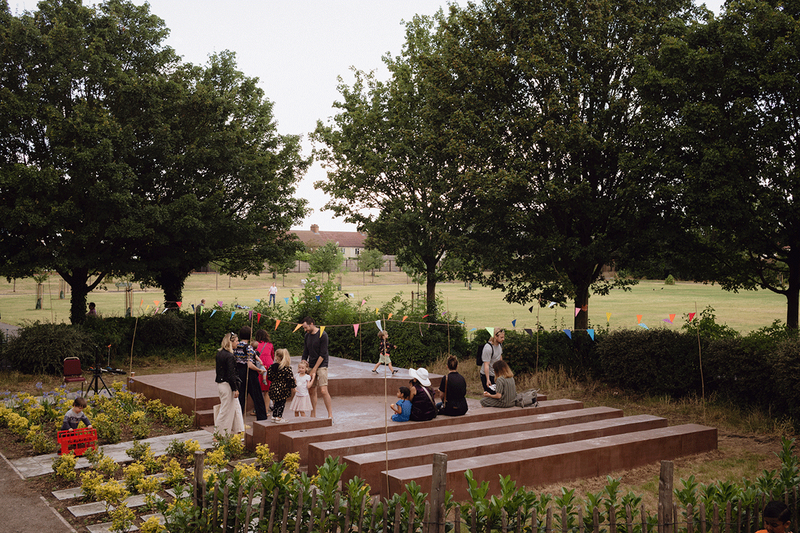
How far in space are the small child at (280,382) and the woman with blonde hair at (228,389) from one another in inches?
25.9

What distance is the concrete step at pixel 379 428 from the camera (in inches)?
378

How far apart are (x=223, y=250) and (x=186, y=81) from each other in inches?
271

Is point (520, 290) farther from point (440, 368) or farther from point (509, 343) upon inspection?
point (440, 368)

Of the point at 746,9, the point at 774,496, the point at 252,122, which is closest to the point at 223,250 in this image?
the point at 252,122

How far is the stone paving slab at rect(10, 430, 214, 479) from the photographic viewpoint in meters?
9.38

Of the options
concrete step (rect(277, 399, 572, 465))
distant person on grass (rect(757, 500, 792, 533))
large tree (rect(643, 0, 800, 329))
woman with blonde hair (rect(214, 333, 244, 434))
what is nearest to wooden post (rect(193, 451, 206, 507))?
concrete step (rect(277, 399, 572, 465))

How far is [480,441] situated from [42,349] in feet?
48.4

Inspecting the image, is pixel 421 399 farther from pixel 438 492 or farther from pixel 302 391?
pixel 438 492

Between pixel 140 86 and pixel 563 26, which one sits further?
pixel 140 86

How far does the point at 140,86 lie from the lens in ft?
65.6

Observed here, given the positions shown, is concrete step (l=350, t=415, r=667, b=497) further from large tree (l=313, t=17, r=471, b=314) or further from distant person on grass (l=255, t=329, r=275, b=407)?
large tree (l=313, t=17, r=471, b=314)

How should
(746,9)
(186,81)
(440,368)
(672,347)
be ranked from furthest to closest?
(186,81) → (440,368) → (672,347) → (746,9)

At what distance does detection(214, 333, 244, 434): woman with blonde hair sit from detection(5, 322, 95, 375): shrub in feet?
33.5

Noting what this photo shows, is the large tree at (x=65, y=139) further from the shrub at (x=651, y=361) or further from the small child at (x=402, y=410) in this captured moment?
the shrub at (x=651, y=361)
